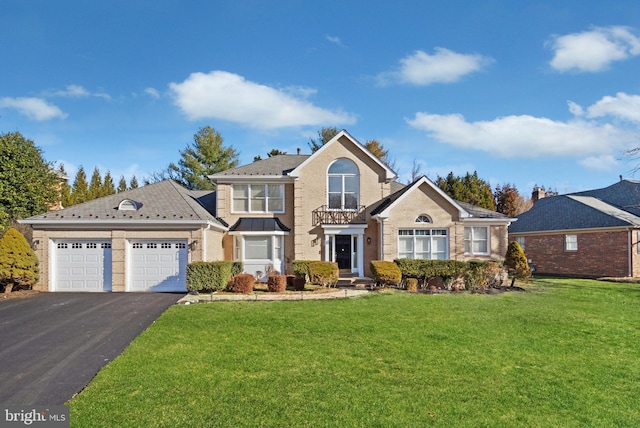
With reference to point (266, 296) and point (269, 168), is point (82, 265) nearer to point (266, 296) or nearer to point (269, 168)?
point (266, 296)

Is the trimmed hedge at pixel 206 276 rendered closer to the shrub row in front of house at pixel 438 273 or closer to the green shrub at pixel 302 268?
the green shrub at pixel 302 268

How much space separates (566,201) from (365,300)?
2320 cm

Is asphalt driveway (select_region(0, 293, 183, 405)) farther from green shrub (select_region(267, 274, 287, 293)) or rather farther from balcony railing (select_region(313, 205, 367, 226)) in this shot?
balcony railing (select_region(313, 205, 367, 226))

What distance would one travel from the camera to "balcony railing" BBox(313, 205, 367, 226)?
21906 mm

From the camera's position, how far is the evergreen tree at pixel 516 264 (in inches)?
795

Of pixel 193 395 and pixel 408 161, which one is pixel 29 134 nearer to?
pixel 193 395

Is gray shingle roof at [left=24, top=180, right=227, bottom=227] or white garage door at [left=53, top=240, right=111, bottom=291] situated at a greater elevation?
gray shingle roof at [left=24, top=180, right=227, bottom=227]

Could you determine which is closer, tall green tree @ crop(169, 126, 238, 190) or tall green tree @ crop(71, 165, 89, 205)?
tall green tree @ crop(71, 165, 89, 205)

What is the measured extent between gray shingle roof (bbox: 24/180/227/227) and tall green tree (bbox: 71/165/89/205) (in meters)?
29.8

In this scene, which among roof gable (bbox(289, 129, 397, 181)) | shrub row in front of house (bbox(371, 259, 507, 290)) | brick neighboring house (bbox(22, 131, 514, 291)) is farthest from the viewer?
roof gable (bbox(289, 129, 397, 181))

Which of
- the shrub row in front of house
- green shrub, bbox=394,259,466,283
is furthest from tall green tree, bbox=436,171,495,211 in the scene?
green shrub, bbox=394,259,466,283

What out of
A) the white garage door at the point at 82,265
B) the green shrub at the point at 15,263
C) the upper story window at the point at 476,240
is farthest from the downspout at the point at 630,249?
the green shrub at the point at 15,263

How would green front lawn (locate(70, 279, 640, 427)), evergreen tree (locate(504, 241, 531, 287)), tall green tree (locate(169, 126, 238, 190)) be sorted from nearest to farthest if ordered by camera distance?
green front lawn (locate(70, 279, 640, 427))
evergreen tree (locate(504, 241, 531, 287))
tall green tree (locate(169, 126, 238, 190))

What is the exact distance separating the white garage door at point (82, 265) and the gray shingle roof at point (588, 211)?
93.0ft
